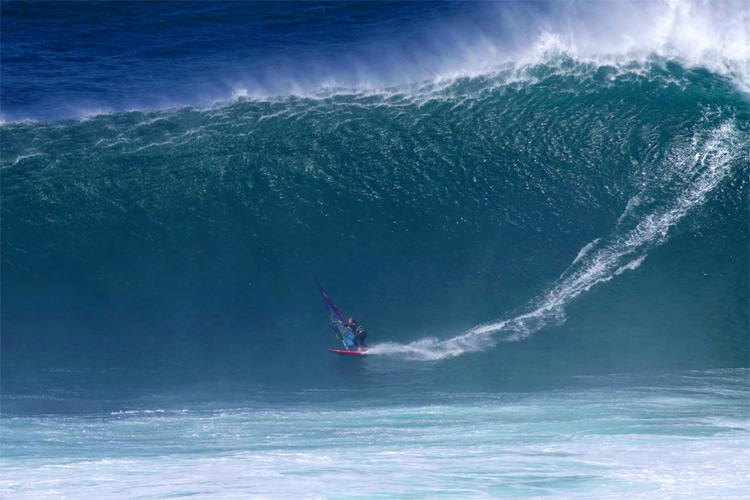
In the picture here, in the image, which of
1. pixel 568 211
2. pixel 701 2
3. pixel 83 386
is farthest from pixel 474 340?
pixel 701 2

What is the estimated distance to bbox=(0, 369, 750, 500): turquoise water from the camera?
48.9ft

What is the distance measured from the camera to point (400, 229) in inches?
863

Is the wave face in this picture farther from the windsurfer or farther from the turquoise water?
the turquoise water

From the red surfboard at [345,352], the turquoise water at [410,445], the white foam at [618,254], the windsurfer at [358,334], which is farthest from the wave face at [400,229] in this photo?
the turquoise water at [410,445]

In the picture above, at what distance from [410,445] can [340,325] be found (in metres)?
4.30

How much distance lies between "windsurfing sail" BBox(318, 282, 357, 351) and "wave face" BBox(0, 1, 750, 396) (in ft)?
1.21

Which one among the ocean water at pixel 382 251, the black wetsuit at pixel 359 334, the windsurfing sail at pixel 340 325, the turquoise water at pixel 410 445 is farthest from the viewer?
the windsurfing sail at pixel 340 325

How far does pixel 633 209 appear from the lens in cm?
2142

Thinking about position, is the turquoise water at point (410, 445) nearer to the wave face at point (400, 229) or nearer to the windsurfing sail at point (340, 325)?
the wave face at point (400, 229)

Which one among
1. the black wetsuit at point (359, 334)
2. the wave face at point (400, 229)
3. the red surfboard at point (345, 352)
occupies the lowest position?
the red surfboard at point (345, 352)

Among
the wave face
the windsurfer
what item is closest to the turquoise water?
the wave face

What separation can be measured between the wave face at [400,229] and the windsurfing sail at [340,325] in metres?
0.37

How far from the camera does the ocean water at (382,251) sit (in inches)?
647

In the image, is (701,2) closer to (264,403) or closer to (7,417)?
(264,403)
